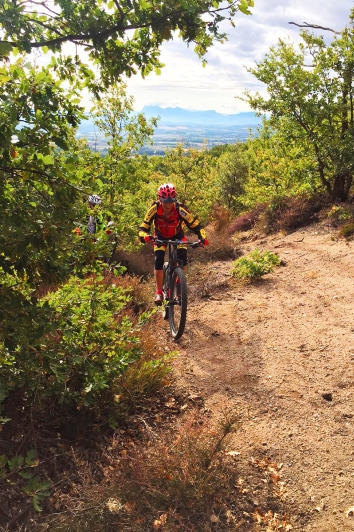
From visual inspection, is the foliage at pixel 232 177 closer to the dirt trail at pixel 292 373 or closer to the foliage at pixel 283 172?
the foliage at pixel 283 172

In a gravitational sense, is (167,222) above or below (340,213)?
above

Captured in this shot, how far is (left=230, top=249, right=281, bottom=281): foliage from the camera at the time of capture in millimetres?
8586

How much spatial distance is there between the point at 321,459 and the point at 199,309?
14.1 feet

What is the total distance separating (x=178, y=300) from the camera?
6.34 meters

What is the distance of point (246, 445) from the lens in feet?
12.4

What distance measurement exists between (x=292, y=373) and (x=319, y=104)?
34.6ft

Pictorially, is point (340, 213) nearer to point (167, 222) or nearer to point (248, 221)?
point (248, 221)

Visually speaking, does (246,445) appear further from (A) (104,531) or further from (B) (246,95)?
(B) (246,95)

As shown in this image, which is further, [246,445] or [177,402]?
[177,402]

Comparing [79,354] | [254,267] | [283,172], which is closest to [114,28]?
[79,354]

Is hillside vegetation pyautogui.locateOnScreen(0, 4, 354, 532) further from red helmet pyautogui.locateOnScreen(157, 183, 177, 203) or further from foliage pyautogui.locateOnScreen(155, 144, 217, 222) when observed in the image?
foliage pyautogui.locateOnScreen(155, 144, 217, 222)

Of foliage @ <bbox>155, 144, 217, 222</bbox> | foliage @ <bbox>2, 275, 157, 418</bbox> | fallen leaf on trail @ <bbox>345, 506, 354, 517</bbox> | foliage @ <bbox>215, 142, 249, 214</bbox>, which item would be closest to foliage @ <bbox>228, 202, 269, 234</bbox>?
foliage @ <bbox>155, 144, 217, 222</bbox>

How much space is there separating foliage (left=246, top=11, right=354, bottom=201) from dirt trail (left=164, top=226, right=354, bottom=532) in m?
5.23

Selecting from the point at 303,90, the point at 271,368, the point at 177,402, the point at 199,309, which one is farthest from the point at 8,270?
the point at 303,90
